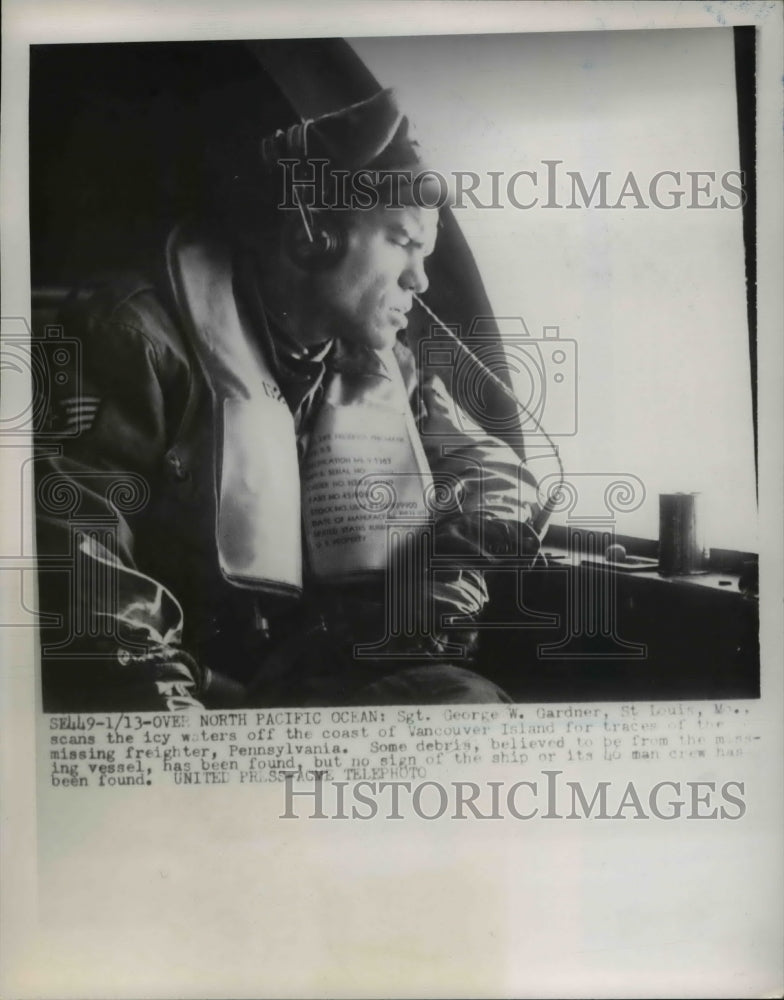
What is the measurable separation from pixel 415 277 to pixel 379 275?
0.05 metres

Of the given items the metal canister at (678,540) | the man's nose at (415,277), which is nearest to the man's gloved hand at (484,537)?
the metal canister at (678,540)

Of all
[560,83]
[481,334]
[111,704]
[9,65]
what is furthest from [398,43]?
[111,704]

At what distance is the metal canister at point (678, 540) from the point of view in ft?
2.81

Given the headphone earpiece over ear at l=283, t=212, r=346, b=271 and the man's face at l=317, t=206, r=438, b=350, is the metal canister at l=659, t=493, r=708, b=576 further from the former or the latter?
the headphone earpiece over ear at l=283, t=212, r=346, b=271

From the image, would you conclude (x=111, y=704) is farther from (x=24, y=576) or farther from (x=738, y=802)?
(x=738, y=802)

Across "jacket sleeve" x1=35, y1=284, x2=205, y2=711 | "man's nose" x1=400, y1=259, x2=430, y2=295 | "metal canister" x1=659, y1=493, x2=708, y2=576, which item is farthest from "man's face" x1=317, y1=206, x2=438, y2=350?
"metal canister" x1=659, y1=493, x2=708, y2=576

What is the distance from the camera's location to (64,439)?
0.85 metres

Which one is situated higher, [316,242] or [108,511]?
[316,242]

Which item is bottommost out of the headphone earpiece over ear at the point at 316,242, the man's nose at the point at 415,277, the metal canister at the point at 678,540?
the metal canister at the point at 678,540

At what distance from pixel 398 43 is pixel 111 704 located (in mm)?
946

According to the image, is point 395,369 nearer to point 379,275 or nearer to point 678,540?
point 379,275

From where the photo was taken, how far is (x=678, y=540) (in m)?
0.86

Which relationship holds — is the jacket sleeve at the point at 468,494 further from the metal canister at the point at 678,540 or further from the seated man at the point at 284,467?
the metal canister at the point at 678,540

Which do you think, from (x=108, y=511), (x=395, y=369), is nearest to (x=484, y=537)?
(x=395, y=369)
